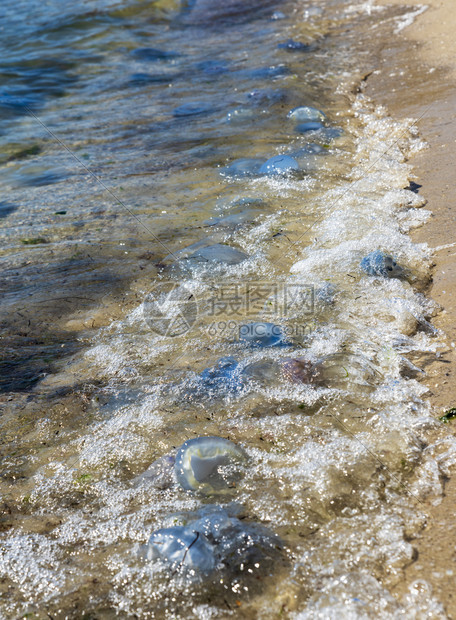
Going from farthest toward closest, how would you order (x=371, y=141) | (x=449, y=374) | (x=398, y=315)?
(x=371, y=141) → (x=398, y=315) → (x=449, y=374)

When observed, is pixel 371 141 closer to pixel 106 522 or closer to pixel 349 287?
pixel 349 287

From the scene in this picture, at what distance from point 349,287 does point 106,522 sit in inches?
70.7

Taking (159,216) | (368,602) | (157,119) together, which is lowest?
(368,602)

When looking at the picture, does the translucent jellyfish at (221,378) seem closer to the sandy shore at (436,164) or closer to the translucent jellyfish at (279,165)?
the sandy shore at (436,164)

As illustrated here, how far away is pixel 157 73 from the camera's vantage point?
7305mm

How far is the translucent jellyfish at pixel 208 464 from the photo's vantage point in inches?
77.1

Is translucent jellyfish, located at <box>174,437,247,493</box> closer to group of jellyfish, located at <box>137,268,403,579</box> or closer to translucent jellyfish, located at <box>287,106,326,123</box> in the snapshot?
group of jellyfish, located at <box>137,268,403,579</box>

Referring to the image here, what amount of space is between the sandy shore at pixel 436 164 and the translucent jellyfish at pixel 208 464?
0.68 meters

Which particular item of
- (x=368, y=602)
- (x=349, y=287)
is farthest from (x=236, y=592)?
(x=349, y=287)

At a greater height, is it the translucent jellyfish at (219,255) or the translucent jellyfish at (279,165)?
the translucent jellyfish at (279,165)

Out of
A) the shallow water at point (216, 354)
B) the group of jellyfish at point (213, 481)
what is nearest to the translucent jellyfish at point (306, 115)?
the shallow water at point (216, 354)

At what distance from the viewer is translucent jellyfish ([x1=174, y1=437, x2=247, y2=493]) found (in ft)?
6.42

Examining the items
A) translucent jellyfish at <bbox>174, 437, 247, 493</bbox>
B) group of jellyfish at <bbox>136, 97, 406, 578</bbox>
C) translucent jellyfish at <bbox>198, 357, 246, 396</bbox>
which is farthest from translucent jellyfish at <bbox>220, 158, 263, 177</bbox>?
translucent jellyfish at <bbox>174, 437, 247, 493</bbox>
